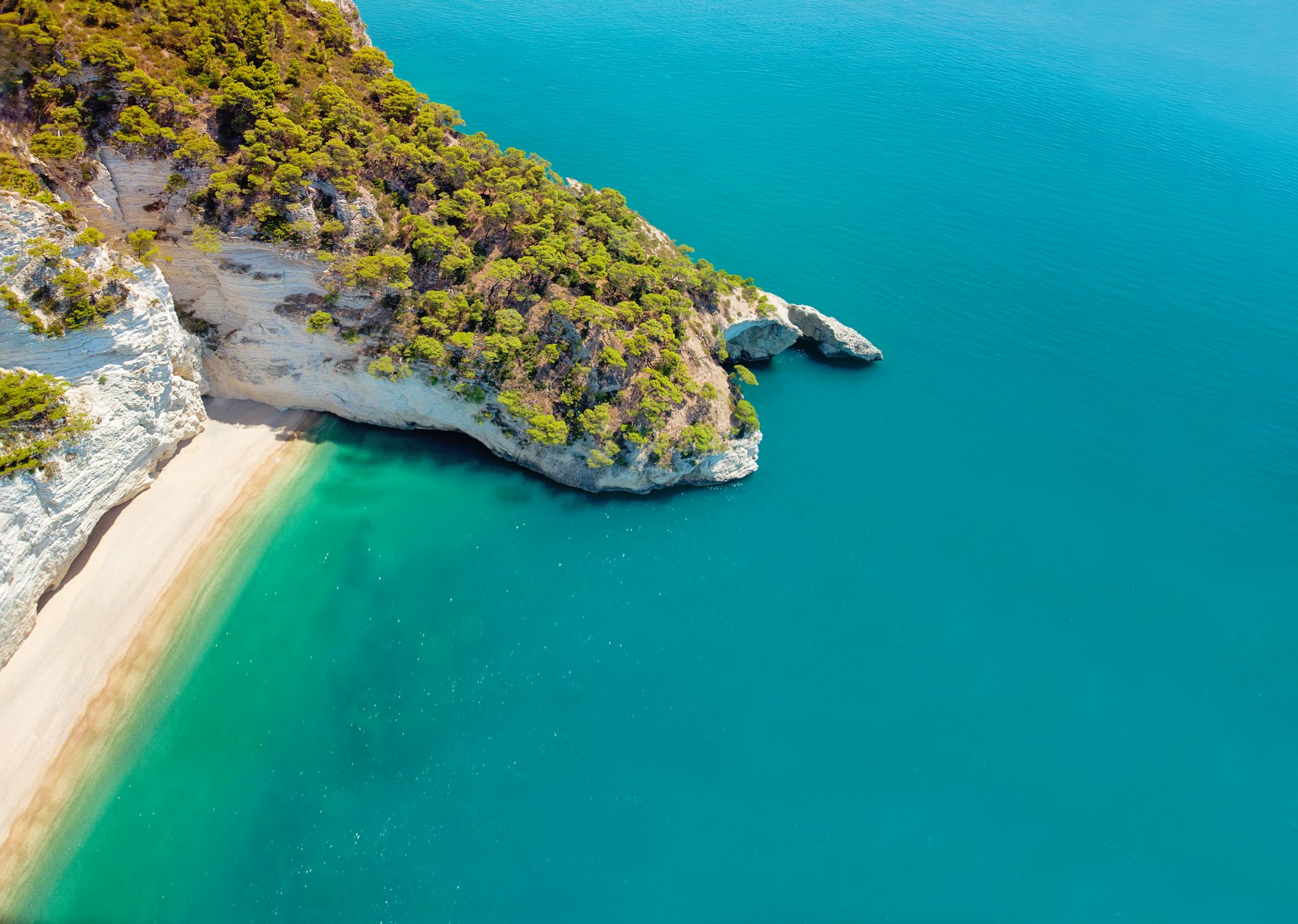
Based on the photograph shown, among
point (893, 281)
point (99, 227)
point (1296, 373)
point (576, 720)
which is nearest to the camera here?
point (576, 720)

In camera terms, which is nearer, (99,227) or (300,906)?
(300,906)

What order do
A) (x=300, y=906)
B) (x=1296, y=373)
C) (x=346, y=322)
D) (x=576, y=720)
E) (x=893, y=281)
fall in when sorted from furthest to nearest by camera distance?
(x=893, y=281)
(x=1296, y=373)
(x=346, y=322)
(x=576, y=720)
(x=300, y=906)

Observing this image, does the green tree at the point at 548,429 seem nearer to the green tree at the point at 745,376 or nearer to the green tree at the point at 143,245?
the green tree at the point at 745,376

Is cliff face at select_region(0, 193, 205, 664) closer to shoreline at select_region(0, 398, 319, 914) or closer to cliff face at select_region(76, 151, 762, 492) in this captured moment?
shoreline at select_region(0, 398, 319, 914)

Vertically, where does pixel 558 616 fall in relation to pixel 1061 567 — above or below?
below

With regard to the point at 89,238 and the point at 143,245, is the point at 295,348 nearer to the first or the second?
the point at 143,245

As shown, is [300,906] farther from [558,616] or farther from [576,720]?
[558,616]

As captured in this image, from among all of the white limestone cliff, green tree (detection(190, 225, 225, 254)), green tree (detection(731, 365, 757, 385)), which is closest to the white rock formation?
green tree (detection(731, 365, 757, 385))

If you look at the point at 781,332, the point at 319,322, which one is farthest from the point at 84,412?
the point at 781,332

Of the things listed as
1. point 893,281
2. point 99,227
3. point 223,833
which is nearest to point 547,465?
point 223,833
